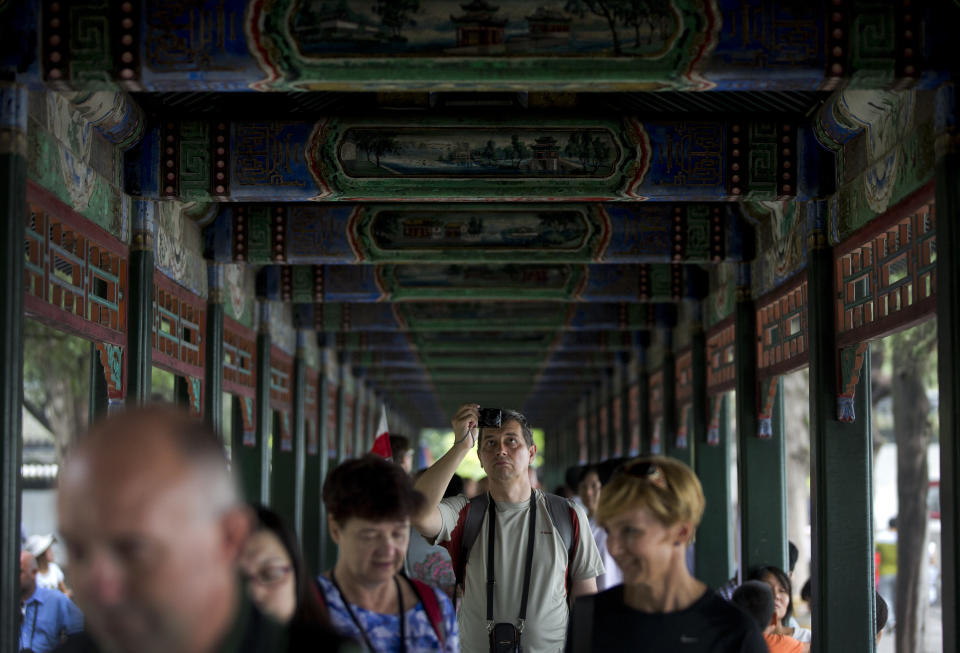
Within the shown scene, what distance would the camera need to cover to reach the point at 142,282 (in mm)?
7488

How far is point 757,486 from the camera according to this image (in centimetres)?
976

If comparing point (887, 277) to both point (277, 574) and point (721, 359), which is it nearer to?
point (721, 359)

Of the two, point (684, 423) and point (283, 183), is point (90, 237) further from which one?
point (684, 423)

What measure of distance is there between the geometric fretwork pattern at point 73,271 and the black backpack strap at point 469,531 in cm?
245

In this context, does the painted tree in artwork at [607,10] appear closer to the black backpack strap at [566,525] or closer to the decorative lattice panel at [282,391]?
the black backpack strap at [566,525]

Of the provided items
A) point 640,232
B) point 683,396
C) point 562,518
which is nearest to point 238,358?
point 640,232

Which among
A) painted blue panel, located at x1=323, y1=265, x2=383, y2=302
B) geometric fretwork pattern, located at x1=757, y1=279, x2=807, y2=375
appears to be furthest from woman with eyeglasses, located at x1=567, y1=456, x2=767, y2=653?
painted blue panel, located at x1=323, y1=265, x2=383, y2=302

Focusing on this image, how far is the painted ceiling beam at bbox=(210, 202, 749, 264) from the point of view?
9.61 m

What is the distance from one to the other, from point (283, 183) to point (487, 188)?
4.28 ft

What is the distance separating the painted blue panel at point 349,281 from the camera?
473 inches

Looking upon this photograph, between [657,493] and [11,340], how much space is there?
3323 mm

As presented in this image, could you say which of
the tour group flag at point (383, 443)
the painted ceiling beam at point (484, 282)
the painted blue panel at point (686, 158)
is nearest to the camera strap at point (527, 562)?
the tour group flag at point (383, 443)

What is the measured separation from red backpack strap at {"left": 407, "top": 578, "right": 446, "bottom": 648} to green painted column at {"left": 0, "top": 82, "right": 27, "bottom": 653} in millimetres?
2822

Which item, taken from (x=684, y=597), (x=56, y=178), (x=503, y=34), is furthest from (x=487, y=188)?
(x=684, y=597)
